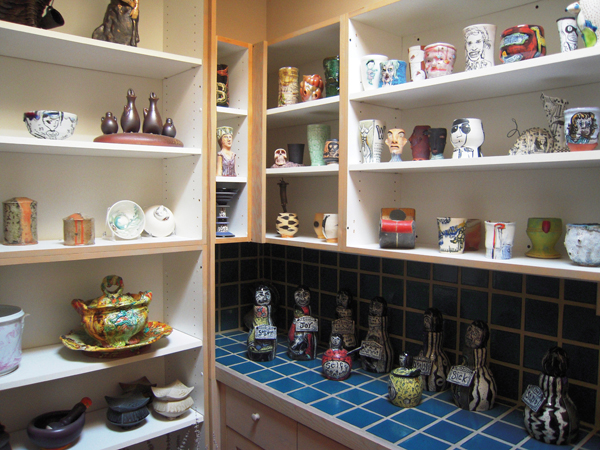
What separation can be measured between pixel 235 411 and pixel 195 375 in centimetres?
21

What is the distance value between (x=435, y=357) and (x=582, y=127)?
86 cm

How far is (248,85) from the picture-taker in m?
1.92

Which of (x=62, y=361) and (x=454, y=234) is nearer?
(x=454, y=234)

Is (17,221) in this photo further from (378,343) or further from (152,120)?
(378,343)

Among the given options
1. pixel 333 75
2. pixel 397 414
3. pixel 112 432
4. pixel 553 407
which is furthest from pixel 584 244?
pixel 112 432

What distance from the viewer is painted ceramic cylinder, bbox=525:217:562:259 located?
1.29 metres

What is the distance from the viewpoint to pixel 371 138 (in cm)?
157

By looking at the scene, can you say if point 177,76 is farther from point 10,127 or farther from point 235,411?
point 235,411

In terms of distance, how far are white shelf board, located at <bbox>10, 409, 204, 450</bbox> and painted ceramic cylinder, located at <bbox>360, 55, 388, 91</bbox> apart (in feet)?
4.52

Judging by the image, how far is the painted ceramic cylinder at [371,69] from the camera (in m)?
1.55

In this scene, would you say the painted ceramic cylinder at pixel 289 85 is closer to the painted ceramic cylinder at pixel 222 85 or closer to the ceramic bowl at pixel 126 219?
the painted ceramic cylinder at pixel 222 85

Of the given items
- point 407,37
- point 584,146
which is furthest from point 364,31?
point 584,146

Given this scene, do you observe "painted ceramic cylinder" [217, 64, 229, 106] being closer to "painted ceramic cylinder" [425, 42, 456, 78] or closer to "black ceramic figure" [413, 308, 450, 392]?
→ "painted ceramic cylinder" [425, 42, 456, 78]

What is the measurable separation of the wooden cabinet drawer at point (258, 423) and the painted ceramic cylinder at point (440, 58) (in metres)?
1.20
